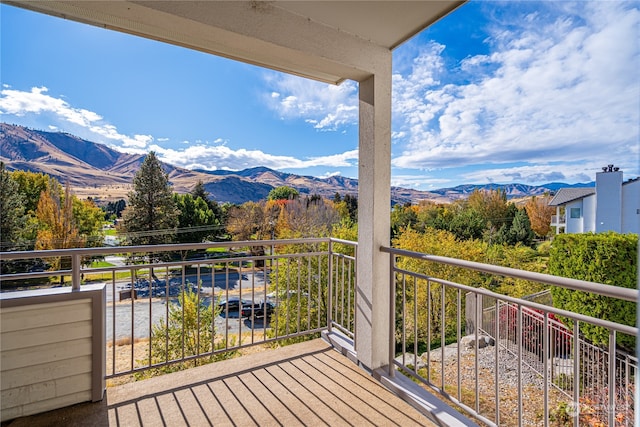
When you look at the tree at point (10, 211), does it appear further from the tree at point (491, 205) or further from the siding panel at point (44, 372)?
the tree at point (491, 205)

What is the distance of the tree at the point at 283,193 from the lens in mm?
15164

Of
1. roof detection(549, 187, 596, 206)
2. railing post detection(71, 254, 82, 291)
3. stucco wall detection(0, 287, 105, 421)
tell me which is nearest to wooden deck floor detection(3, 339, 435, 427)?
stucco wall detection(0, 287, 105, 421)

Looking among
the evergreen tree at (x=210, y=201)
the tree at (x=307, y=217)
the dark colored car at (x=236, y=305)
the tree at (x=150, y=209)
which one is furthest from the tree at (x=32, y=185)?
the tree at (x=307, y=217)

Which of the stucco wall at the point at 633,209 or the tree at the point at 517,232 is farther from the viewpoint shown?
the tree at the point at 517,232

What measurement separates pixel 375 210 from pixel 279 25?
1408 mm

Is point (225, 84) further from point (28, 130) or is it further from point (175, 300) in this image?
point (175, 300)

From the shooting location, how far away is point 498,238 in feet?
45.9

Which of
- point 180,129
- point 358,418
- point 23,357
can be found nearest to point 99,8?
point 23,357

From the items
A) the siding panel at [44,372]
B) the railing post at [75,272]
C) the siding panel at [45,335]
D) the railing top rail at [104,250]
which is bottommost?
the siding panel at [44,372]

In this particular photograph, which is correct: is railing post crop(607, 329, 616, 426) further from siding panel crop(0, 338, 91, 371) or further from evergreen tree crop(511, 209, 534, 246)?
evergreen tree crop(511, 209, 534, 246)

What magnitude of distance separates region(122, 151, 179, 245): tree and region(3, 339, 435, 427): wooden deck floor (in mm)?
15229

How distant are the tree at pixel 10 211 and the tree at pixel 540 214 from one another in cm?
1877

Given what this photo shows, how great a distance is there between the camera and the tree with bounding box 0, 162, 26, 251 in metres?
11.2

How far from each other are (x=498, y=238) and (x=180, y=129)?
1980 centimetres
